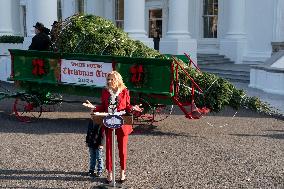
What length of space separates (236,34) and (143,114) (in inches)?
510

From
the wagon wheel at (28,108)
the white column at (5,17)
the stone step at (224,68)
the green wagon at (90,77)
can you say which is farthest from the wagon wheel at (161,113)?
the white column at (5,17)

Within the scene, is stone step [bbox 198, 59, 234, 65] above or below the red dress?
above

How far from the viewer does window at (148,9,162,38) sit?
25.0 metres

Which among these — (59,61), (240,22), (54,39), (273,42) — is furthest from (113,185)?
(240,22)

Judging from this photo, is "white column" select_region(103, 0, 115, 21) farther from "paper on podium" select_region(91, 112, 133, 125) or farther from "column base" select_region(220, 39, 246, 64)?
"paper on podium" select_region(91, 112, 133, 125)

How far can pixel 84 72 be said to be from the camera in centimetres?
900

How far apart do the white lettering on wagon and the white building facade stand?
7840 mm

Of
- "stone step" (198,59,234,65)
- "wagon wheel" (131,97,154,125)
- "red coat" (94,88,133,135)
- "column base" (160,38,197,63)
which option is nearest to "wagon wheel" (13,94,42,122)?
"wagon wheel" (131,97,154,125)

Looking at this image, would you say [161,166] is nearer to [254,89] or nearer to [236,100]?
[236,100]

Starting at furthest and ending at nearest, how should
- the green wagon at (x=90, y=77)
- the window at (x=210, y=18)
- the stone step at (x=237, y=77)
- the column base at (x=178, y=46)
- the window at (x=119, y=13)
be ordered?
the window at (x=119, y=13)
the window at (x=210, y=18)
the column base at (x=178, y=46)
the stone step at (x=237, y=77)
the green wagon at (x=90, y=77)

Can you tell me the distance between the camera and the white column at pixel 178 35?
18.6 meters

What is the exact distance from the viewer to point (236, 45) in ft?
67.3

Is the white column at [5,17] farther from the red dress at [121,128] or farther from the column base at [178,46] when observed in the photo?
the red dress at [121,128]

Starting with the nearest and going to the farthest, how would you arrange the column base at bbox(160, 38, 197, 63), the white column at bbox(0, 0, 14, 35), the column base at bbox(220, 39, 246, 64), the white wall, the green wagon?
1. the green wagon
2. the column base at bbox(160, 38, 197, 63)
3. the white wall
4. the column base at bbox(220, 39, 246, 64)
5. the white column at bbox(0, 0, 14, 35)
